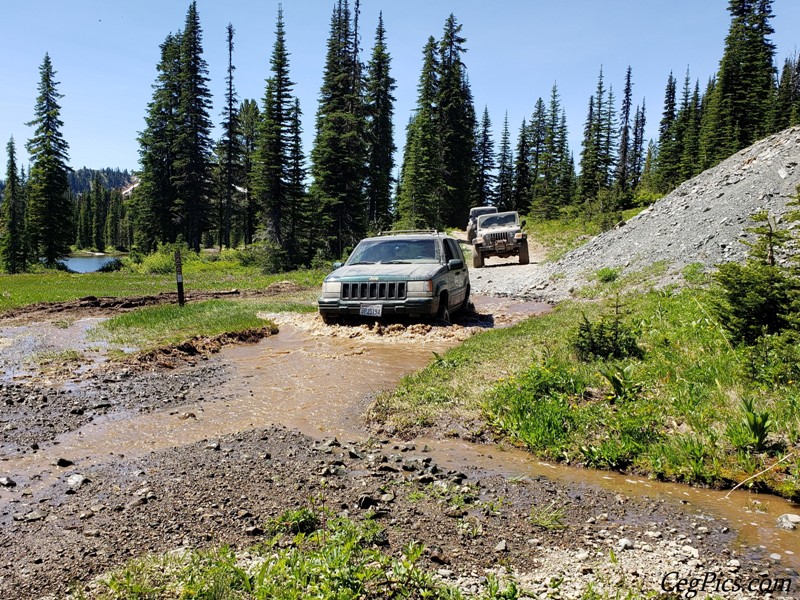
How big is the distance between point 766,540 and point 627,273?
1416 centimetres

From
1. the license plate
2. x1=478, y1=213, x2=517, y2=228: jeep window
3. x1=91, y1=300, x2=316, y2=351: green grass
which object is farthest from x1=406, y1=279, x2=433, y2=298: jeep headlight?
x1=478, y1=213, x2=517, y2=228: jeep window

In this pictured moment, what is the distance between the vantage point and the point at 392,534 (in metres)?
3.27

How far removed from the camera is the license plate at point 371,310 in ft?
34.6

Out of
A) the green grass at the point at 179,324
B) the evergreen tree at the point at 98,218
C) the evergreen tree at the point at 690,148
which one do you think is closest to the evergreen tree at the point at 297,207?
the green grass at the point at 179,324

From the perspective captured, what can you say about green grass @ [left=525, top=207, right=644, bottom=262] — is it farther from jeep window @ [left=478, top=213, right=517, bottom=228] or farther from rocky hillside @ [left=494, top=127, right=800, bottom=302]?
rocky hillside @ [left=494, top=127, right=800, bottom=302]

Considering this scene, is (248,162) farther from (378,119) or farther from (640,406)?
(640,406)

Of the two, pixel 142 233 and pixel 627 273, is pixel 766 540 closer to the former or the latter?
pixel 627 273

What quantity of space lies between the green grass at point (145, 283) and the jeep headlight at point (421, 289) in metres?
12.6

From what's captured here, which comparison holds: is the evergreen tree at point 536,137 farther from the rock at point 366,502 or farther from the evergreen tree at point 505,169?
the rock at point 366,502

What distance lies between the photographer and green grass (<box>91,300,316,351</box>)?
10.8 m

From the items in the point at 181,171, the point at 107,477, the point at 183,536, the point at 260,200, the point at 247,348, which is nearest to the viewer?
the point at 183,536

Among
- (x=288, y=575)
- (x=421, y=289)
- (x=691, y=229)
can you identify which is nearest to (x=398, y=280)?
(x=421, y=289)

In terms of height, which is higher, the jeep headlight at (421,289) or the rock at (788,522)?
the jeep headlight at (421,289)

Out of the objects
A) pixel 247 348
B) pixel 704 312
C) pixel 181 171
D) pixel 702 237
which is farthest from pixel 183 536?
pixel 181 171
